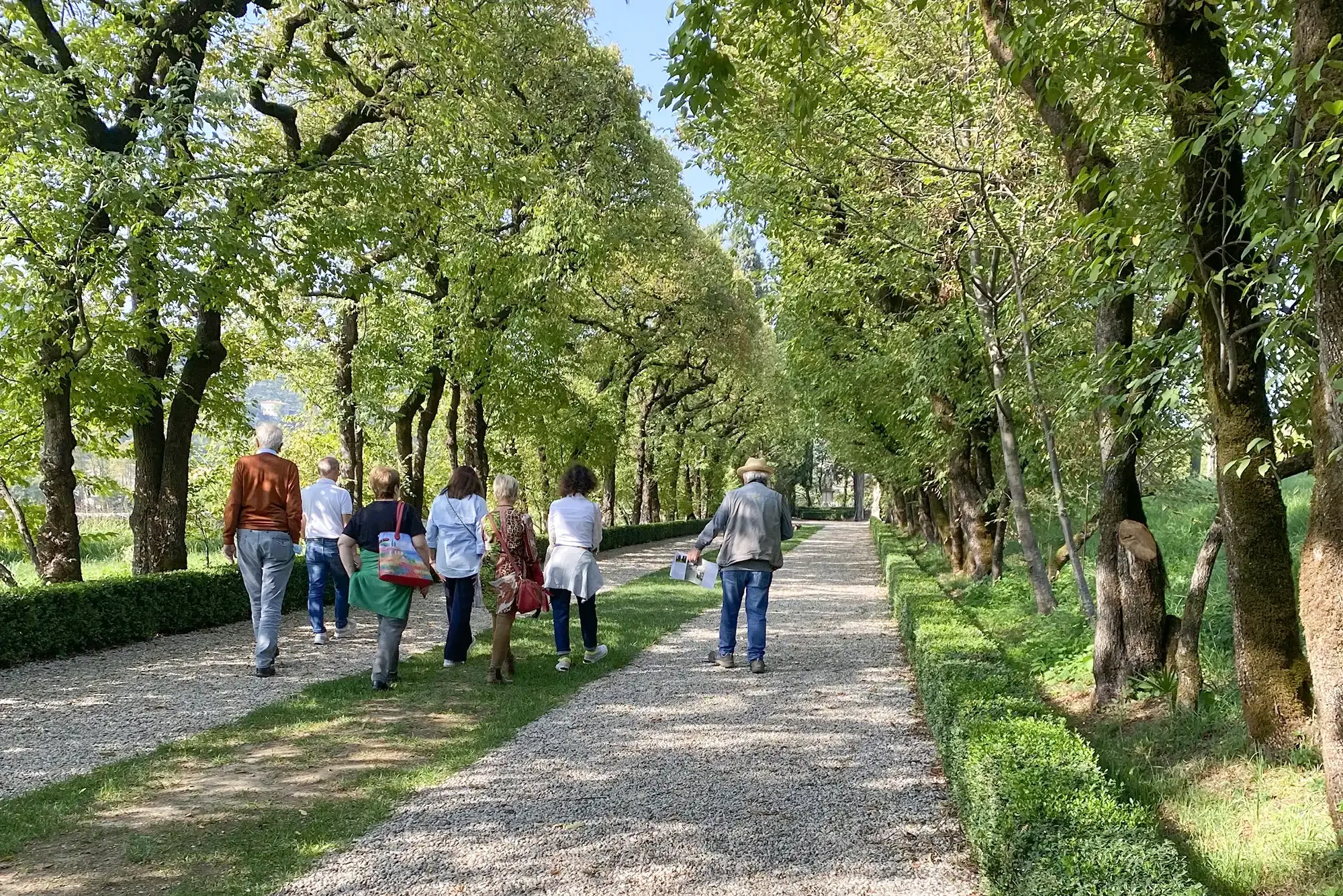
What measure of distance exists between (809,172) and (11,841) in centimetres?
848

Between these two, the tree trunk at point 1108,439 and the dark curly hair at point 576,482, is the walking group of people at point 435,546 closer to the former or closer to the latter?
the dark curly hair at point 576,482

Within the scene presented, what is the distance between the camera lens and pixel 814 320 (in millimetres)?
14320

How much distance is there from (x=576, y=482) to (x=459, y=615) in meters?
1.53

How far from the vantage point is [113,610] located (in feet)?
28.6

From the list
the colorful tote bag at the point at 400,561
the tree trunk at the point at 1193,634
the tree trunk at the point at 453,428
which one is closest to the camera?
the tree trunk at the point at 1193,634

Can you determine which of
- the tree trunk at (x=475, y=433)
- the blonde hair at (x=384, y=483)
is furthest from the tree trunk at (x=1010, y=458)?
the tree trunk at (x=475, y=433)

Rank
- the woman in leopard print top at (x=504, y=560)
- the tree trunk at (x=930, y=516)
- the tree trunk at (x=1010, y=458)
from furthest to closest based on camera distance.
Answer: the tree trunk at (x=930, y=516) < the tree trunk at (x=1010, y=458) < the woman in leopard print top at (x=504, y=560)

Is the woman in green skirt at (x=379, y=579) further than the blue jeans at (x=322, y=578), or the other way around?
the blue jeans at (x=322, y=578)

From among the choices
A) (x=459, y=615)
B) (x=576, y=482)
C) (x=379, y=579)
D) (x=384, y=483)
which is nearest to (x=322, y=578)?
(x=459, y=615)

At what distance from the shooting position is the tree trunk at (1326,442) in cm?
305

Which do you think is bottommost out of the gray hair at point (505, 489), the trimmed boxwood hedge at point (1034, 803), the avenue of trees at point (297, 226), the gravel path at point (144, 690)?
the gravel path at point (144, 690)

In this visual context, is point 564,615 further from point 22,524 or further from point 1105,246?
point 22,524

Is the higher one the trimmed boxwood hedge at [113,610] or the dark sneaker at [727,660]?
the trimmed boxwood hedge at [113,610]

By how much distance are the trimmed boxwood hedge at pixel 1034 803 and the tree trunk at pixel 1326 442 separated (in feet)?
2.47
